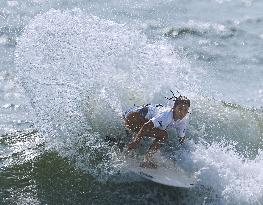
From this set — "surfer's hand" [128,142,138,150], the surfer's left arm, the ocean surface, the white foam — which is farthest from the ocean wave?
"surfer's hand" [128,142,138,150]

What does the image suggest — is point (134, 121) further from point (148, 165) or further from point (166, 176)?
point (166, 176)

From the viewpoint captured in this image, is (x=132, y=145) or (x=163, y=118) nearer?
(x=163, y=118)

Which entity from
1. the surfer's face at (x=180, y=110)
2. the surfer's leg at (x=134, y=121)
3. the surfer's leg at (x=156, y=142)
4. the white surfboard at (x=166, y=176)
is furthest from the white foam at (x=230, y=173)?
the surfer's leg at (x=134, y=121)

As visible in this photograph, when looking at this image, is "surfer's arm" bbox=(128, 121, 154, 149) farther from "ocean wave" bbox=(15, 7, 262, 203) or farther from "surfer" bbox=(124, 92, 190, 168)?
"ocean wave" bbox=(15, 7, 262, 203)

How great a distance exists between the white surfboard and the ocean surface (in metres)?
0.21

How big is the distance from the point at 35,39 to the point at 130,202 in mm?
4372

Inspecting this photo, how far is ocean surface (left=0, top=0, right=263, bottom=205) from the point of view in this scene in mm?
10477

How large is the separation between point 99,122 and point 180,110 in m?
2.31

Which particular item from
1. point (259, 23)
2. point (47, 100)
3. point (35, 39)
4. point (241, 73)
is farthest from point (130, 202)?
point (259, 23)

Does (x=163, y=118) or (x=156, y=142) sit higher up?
(x=163, y=118)

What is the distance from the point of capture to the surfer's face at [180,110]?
1035 cm

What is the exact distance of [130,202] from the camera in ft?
33.6

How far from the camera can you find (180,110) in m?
10.4

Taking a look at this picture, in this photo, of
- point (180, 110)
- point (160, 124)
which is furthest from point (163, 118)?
point (180, 110)
